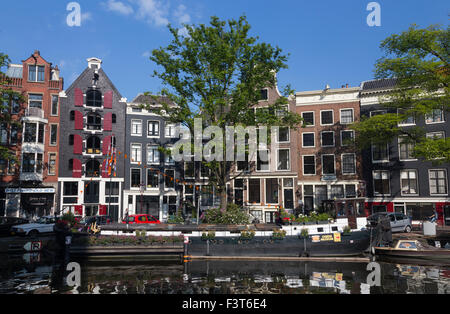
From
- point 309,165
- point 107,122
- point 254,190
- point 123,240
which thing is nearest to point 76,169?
point 107,122

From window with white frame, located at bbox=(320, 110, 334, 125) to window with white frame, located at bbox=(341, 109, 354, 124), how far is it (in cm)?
115

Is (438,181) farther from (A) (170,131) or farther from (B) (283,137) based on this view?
(A) (170,131)

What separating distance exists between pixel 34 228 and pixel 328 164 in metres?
28.9

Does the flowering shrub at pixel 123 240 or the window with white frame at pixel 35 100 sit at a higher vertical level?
the window with white frame at pixel 35 100

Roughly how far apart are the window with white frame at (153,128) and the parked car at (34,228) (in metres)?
14.8

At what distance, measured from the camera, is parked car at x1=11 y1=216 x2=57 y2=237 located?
2677 cm

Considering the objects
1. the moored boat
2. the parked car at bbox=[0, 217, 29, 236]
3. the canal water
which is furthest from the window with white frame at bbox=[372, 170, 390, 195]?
the parked car at bbox=[0, 217, 29, 236]

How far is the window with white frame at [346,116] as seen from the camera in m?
36.4

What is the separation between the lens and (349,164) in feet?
118

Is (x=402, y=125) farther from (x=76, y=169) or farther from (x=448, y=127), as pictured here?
(x=76, y=169)

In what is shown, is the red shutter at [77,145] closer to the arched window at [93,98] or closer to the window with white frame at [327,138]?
the arched window at [93,98]

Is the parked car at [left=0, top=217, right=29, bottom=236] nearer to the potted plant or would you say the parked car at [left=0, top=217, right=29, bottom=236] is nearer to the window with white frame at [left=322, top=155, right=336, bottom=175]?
the potted plant

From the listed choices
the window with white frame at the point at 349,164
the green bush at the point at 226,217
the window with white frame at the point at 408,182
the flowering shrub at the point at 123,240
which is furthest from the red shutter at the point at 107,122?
the window with white frame at the point at 408,182

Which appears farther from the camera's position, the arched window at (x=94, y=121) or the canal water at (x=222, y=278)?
the arched window at (x=94, y=121)
